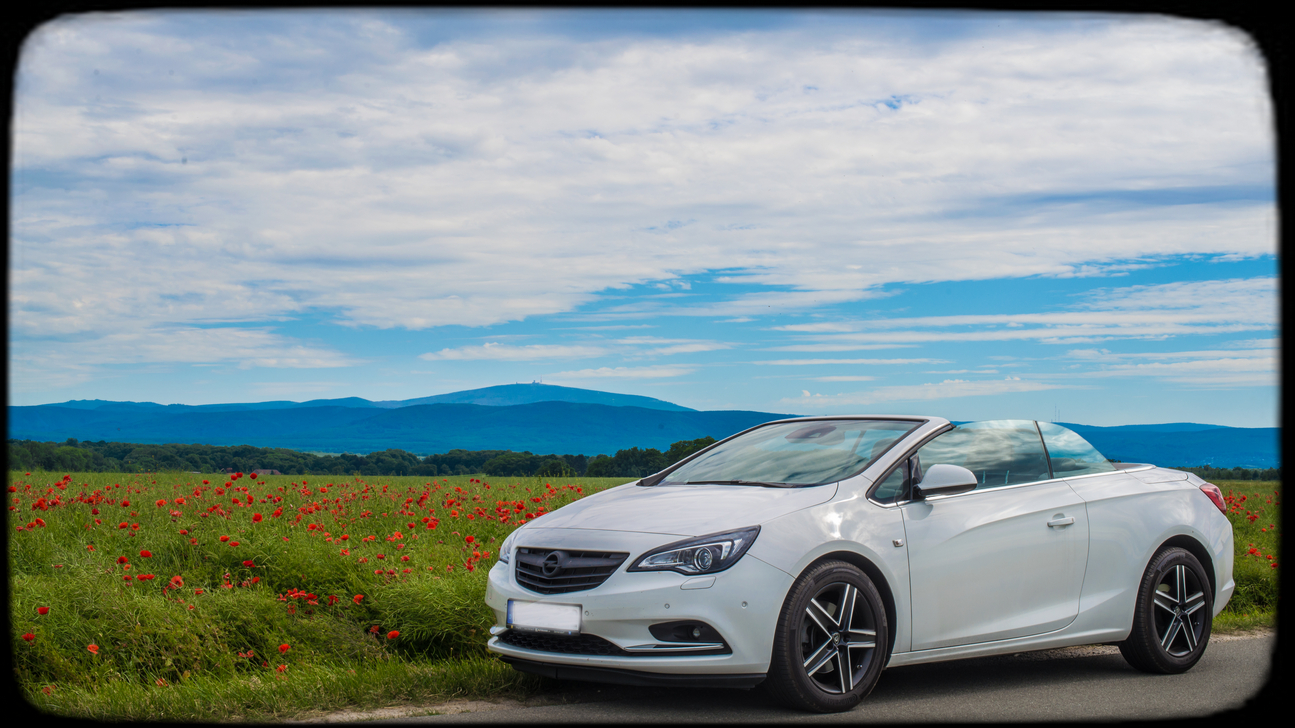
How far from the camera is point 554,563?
19.5ft

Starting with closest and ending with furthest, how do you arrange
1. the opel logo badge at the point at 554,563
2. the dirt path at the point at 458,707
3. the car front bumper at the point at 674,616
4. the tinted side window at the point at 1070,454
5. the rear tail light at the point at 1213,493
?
the car front bumper at the point at 674,616, the opel logo badge at the point at 554,563, the dirt path at the point at 458,707, the tinted side window at the point at 1070,454, the rear tail light at the point at 1213,493

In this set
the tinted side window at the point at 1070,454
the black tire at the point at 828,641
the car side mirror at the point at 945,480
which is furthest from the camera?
the tinted side window at the point at 1070,454


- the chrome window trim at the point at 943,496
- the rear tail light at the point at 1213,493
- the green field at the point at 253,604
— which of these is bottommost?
the green field at the point at 253,604

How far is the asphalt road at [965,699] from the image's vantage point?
19.1ft

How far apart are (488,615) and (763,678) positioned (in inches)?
109

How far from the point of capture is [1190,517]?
7660 mm

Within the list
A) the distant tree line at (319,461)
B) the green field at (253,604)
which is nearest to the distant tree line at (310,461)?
the distant tree line at (319,461)

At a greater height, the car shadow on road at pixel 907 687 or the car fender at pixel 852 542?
the car fender at pixel 852 542

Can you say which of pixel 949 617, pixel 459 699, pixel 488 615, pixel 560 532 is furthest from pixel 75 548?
pixel 949 617

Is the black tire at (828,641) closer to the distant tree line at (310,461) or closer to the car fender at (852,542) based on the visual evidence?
the car fender at (852,542)

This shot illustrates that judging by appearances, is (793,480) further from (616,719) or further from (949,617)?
(616,719)

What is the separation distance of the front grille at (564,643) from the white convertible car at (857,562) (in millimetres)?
10

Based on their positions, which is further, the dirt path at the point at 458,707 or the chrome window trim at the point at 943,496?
the chrome window trim at the point at 943,496

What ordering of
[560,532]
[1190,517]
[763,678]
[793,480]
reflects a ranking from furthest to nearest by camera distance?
[1190,517] < [793,480] < [560,532] < [763,678]
